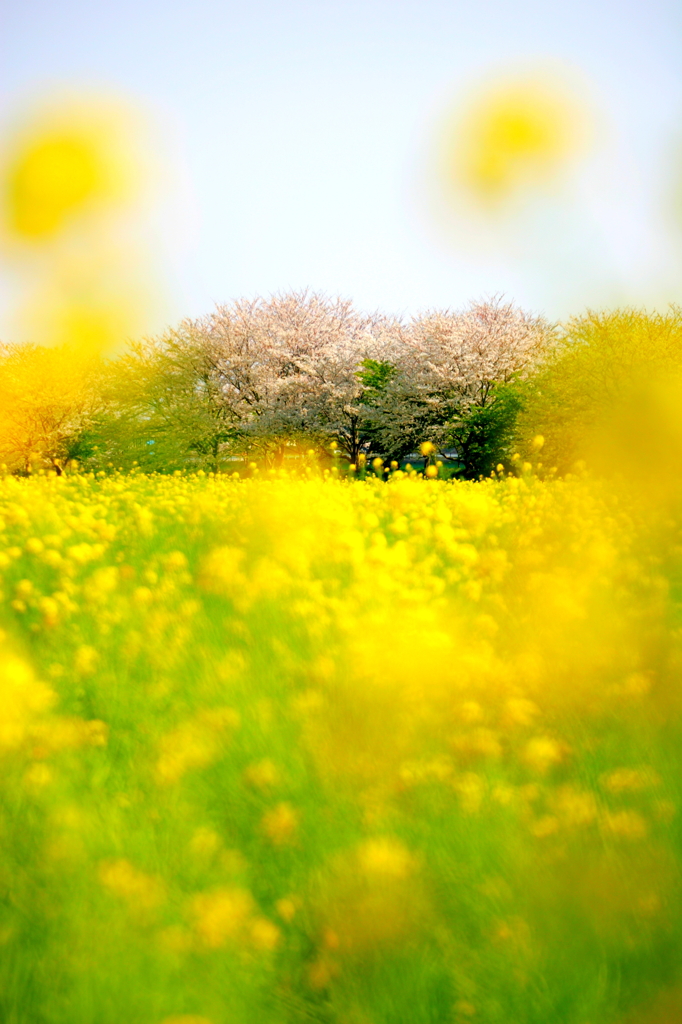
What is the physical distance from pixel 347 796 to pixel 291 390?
95.3ft

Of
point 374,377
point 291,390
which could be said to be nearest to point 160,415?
point 291,390

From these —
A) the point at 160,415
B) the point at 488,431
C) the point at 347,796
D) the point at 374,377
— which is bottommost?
the point at 347,796

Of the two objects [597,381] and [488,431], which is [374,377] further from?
[597,381]

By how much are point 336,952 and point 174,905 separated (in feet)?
1.30

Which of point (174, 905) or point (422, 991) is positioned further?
point (174, 905)

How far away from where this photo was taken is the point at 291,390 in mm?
30047

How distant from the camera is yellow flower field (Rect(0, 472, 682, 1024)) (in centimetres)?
139

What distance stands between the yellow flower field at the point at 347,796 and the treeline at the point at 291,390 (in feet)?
48.1

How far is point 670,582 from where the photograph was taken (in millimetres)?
3221

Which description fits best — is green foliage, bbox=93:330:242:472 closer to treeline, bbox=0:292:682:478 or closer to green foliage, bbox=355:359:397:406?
treeline, bbox=0:292:682:478

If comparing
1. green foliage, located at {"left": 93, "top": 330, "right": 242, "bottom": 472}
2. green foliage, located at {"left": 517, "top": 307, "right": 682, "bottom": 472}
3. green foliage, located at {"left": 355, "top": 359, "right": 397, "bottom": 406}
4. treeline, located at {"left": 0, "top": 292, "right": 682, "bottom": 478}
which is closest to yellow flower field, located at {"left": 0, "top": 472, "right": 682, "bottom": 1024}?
green foliage, located at {"left": 517, "top": 307, "right": 682, "bottom": 472}

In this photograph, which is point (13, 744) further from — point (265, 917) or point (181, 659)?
point (265, 917)

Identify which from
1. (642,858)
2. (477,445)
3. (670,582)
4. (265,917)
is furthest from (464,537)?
(477,445)

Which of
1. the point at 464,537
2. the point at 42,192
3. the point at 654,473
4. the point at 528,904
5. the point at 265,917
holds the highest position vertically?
the point at 42,192
